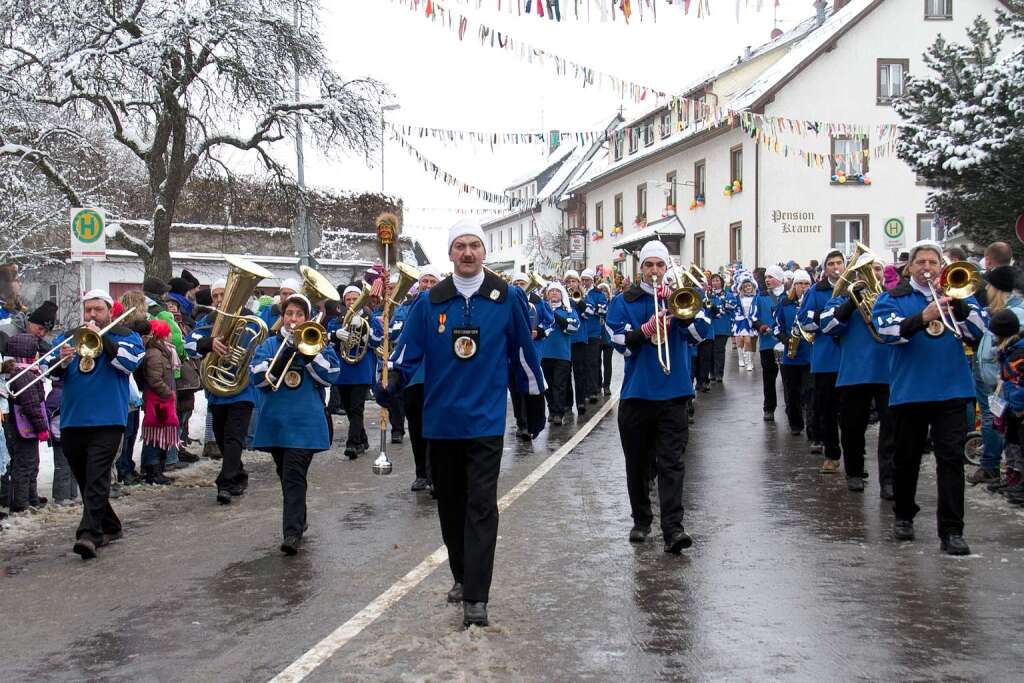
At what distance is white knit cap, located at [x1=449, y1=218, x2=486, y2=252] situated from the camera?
6488 mm

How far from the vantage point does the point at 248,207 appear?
39.2 metres

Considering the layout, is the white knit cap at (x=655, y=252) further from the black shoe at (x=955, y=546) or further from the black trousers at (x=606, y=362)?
the black trousers at (x=606, y=362)

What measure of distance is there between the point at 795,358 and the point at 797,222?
93.3 ft

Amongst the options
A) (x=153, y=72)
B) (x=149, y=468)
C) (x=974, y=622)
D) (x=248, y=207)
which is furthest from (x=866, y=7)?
(x=974, y=622)

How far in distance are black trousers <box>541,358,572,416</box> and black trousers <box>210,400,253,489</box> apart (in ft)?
18.8

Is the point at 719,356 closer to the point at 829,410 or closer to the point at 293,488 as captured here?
the point at 829,410

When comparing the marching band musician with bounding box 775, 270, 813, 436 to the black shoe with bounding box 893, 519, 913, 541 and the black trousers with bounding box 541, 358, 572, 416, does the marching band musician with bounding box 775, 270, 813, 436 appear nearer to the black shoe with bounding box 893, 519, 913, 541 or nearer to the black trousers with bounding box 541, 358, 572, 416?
the black trousers with bounding box 541, 358, 572, 416

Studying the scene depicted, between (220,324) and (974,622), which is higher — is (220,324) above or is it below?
above

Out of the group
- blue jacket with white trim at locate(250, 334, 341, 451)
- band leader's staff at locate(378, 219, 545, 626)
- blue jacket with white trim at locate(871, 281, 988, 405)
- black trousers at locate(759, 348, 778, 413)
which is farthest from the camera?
black trousers at locate(759, 348, 778, 413)

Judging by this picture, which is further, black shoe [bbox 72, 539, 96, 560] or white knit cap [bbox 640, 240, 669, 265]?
white knit cap [bbox 640, 240, 669, 265]

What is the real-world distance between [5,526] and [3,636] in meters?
3.39

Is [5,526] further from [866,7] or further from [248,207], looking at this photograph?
[866,7]

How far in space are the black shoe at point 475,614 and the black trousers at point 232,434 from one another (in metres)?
5.13

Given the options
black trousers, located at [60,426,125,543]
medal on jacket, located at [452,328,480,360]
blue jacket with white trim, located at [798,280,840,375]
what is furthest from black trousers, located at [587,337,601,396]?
medal on jacket, located at [452,328,480,360]
